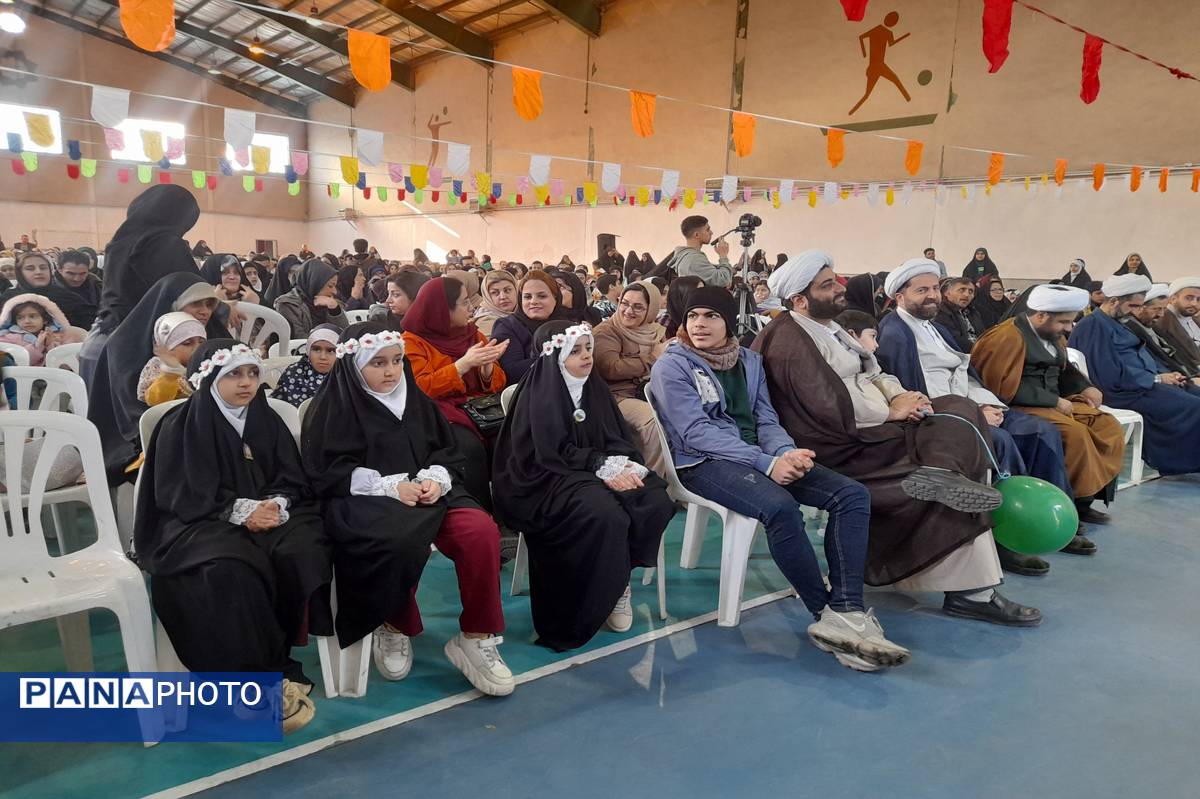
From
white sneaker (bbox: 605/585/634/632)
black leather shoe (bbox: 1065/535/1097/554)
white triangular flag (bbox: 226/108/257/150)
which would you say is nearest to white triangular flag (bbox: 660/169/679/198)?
white triangular flag (bbox: 226/108/257/150)

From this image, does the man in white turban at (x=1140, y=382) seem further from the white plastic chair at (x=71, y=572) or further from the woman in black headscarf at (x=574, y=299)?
the white plastic chair at (x=71, y=572)

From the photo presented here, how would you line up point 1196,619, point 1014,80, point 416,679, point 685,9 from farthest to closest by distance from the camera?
point 685,9 → point 1014,80 → point 1196,619 → point 416,679

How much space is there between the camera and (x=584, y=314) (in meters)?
4.15

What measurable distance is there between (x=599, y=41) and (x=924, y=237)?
7.03 meters

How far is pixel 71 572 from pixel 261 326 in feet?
8.84

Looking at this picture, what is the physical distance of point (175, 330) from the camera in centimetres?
249

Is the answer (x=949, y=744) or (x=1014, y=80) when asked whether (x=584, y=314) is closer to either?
(x=949, y=744)

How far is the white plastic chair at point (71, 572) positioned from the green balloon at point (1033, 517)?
8.19 feet

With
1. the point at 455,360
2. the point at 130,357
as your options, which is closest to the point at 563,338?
the point at 455,360

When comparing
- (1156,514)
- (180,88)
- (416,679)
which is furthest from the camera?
(180,88)

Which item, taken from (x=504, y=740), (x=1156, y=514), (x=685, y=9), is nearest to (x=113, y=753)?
(x=504, y=740)

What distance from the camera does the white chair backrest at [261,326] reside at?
13.3ft

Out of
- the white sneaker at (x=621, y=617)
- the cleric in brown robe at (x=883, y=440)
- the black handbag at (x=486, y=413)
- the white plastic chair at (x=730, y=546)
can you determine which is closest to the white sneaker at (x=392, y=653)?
the white sneaker at (x=621, y=617)

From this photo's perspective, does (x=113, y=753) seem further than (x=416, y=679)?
No
